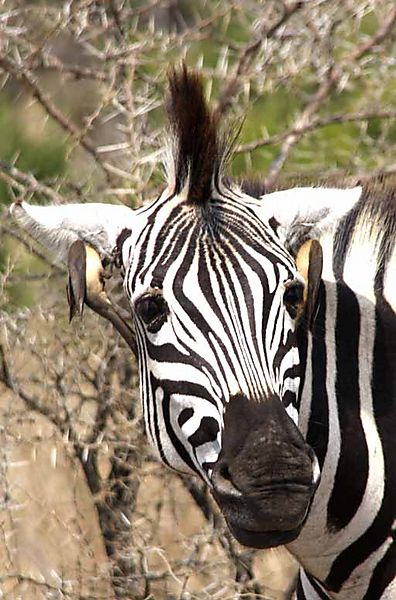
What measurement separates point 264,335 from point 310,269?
1.07ft

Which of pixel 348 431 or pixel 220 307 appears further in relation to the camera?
pixel 348 431

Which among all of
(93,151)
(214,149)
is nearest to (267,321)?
(214,149)

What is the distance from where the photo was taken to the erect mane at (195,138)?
3.86m

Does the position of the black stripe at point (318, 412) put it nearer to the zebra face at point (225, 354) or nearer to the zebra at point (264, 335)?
the zebra at point (264, 335)

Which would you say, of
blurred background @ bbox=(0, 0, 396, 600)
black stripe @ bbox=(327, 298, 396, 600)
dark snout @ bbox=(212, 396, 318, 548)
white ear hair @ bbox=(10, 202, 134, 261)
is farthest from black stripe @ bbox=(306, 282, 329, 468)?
blurred background @ bbox=(0, 0, 396, 600)

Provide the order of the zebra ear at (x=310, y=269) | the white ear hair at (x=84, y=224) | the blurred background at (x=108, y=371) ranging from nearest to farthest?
the zebra ear at (x=310, y=269), the white ear hair at (x=84, y=224), the blurred background at (x=108, y=371)

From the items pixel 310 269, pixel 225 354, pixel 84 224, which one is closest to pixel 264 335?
pixel 225 354

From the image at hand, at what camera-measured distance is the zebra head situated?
11.3ft

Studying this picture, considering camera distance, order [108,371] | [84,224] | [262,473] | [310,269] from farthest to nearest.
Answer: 1. [108,371]
2. [84,224]
3. [310,269]
4. [262,473]

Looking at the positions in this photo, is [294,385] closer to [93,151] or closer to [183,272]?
[183,272]

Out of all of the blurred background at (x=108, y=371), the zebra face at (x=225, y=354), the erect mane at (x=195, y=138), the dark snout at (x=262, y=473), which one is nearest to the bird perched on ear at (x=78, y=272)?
the zebra face at (x=225, y=354)

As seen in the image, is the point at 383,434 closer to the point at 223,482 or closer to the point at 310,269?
the point at 310,269

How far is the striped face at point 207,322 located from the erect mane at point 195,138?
8 cm

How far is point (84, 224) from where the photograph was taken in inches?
158
